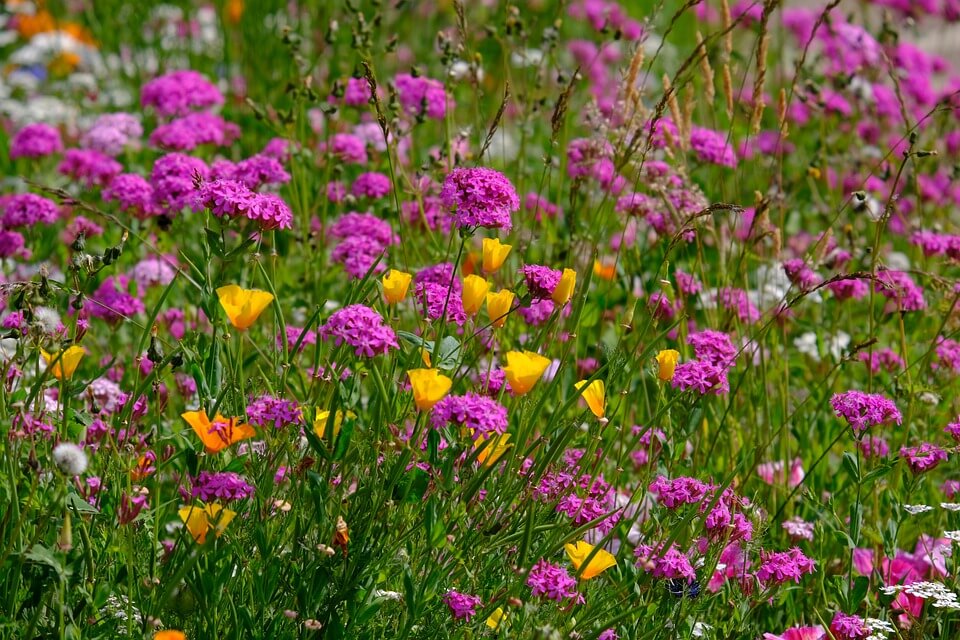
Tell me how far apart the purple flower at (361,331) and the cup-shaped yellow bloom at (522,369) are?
0.17 m

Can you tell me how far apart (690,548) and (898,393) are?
526mm

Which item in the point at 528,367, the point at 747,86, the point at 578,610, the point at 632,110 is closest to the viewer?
the point at 528,367

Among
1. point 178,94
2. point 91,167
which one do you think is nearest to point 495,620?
point 91,167

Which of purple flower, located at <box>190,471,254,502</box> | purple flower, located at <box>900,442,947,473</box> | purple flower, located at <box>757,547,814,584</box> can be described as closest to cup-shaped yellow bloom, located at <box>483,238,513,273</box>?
purple flower, located at <box>190,471,254,502</box>

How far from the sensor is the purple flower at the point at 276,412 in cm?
180

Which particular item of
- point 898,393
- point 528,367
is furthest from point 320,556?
point 898,393

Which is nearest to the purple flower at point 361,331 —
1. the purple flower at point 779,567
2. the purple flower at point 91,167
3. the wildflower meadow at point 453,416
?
the wildflower meadow at point 453,416

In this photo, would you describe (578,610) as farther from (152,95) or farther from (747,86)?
(747,86)

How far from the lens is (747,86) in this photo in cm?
534

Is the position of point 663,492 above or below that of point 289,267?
above

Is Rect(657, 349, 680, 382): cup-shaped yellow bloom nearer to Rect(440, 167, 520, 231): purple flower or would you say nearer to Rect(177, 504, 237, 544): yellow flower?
Rect(440, 167, 520, 231): purple flower

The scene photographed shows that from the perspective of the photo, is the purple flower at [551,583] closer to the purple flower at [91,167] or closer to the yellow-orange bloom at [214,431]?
the yellow-orange bloom at [214,431]

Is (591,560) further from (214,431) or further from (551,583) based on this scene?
(214,431)

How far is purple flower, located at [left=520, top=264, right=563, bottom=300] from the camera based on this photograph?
1.92 m
